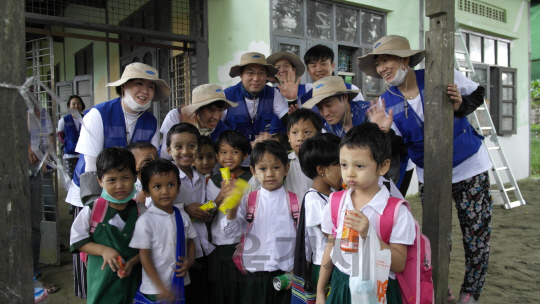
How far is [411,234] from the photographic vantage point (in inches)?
59.8

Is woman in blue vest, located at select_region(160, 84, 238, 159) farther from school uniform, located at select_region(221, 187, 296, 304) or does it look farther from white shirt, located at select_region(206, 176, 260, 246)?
school uniform, located at select_region(221, 187, 296, 304)

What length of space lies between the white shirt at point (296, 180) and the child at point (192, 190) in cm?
53

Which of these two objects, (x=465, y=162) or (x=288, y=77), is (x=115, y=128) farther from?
(x=465, y=162)

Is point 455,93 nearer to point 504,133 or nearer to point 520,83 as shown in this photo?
point 504,133

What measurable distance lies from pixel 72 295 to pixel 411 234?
2904 millimetres

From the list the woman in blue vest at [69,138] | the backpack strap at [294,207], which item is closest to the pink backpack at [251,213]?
the backpack strap at [294,207]

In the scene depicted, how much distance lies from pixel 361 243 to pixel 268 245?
0.77 meters

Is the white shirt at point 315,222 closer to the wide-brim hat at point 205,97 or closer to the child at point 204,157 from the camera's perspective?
the child at point 204,157

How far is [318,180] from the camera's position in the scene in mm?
2016

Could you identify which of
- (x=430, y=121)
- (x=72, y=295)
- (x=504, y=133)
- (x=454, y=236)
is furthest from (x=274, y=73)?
(x=504, y=133)

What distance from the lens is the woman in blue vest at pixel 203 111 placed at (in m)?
2.71

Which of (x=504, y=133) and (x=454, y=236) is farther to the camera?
(x=504, y=133)

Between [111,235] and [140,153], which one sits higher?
[140,153]

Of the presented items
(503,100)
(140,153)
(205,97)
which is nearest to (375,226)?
(140,153)
